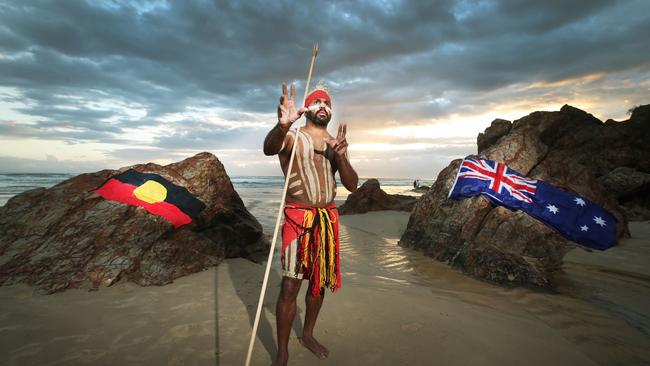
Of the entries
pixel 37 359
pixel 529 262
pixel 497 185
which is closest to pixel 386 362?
pixel 37 359

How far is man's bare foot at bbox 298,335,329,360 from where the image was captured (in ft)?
9.25

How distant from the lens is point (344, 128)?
9.24 feet

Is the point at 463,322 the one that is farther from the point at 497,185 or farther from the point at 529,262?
the point at 497,185

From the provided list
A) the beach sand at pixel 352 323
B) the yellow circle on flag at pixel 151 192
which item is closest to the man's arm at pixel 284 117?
the beach sand at pixel 352 323

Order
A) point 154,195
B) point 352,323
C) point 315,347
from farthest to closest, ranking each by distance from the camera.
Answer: point 154,195
point 352,323
point 315,347

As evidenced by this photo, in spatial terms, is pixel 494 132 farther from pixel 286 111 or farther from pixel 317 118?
pixel 286 111

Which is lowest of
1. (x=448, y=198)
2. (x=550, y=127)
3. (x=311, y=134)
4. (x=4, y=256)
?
(x=4, y=256)

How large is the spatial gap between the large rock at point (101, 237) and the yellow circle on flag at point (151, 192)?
0.66 feet

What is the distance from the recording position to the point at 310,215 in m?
2.85

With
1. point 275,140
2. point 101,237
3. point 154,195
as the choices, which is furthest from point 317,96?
point 101,237

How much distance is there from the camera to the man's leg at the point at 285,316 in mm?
2605

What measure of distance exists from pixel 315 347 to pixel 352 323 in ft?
2.30

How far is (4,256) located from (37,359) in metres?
2.56

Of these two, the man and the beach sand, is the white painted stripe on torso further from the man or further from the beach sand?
the beach sand
